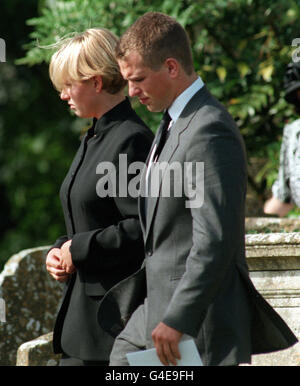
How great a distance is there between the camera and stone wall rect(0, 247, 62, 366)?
5.05 metres

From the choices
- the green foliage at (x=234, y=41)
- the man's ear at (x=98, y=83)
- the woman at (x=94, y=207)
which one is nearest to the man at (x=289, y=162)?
the green foliage at (x=234, y=41)

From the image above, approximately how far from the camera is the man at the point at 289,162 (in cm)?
436

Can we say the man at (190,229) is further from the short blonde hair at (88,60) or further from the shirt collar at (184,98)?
the short blonde hair at (88,60)

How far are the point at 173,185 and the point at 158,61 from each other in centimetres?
40

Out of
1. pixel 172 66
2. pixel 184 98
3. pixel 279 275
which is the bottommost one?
pixel 279 275

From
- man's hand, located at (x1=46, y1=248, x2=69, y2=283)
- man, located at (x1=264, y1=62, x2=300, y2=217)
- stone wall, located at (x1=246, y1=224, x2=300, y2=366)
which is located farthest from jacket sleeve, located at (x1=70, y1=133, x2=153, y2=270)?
man, located at (x1=264, y1=62, x2=300, y2=217)

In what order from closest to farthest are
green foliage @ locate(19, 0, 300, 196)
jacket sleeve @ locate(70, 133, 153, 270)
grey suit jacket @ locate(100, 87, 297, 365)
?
grey suit jacket @ locate(100, 87, 297, 365) → jacket sleeve @ locate(70, 133, 153, 270) → green foliage @ locate(19, 0, 300, 196)

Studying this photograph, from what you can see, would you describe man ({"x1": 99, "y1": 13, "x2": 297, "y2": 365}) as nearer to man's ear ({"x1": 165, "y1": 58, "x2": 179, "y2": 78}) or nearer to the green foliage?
man's ear ({"x1": 165, "y1": 58, "x2": 179, "y2": 78})

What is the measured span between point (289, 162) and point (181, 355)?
2082 millimetres

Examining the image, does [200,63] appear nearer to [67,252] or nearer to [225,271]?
[67,252]

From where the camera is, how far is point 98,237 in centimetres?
310

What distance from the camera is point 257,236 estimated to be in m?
3.77

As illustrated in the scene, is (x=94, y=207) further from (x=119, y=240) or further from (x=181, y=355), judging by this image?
(x=181, y=355)

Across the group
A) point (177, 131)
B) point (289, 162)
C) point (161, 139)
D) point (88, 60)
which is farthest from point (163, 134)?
point (289, 162)
